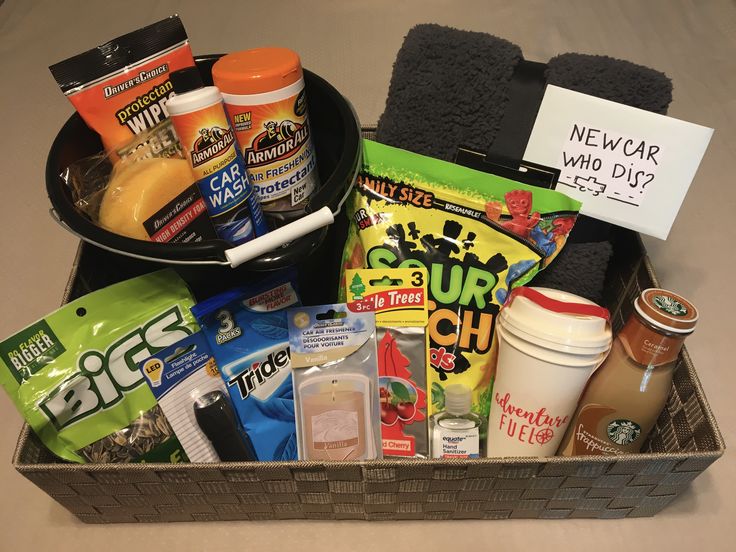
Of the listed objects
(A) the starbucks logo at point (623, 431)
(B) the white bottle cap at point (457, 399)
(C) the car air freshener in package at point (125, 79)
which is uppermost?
(C) the car air freshener in package at point (125, 79)

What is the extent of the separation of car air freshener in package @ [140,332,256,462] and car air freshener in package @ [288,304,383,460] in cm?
7

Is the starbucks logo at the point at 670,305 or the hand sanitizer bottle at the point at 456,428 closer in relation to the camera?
the starbucks logo at the point at 670,305

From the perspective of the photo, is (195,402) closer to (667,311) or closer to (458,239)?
(458,239)

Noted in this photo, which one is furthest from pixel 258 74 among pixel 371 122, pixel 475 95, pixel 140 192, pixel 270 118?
pixel 371 122

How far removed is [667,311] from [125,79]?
1.95ft

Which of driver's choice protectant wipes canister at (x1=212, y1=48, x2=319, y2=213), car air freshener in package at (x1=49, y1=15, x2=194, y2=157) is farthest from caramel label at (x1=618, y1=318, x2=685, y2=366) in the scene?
car air freshener in package at (x1=49, y1=15, x2=194, y2=157)

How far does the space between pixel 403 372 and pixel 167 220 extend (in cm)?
30

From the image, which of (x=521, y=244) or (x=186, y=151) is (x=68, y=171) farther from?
(x=521, y=244)

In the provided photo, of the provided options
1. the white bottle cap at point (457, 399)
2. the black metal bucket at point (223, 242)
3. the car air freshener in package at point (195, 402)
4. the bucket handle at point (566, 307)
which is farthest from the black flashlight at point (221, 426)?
the bucket handle at point (566, 307)

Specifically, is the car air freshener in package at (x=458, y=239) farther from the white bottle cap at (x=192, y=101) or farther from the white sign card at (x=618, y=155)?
the white bottle cap at (x=192, y=101)

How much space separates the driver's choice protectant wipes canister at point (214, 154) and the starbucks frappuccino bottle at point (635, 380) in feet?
1.30

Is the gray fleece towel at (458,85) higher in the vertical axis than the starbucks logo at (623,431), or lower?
higher

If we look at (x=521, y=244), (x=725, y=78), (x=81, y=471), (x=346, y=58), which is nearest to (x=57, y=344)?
(x=81, y=471)

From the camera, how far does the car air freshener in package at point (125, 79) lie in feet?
1.81
